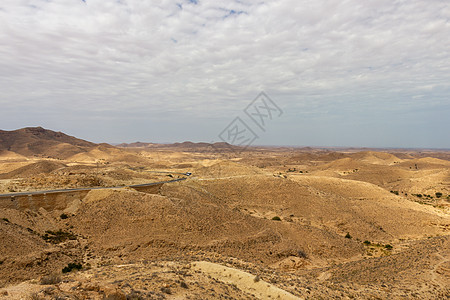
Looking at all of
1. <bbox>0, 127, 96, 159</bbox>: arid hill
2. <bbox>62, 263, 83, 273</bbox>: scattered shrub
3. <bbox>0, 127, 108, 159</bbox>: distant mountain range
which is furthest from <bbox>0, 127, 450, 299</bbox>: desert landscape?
<bbox>0, 127, 96, 159</bbox>: arid hill

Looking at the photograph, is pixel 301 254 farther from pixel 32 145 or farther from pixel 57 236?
pixel 32 145

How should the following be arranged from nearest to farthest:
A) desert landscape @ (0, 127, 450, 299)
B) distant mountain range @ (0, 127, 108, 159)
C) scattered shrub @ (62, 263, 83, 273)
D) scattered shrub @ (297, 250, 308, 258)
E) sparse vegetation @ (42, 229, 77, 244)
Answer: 1. desert landscape @ (0, 127, 450, 299)
2. scattered shrub @ (62, 263, 83, 273)
3. sparse vegetation @ (42, 229, 77, 244)
4. scattered shrub @ (297, 250, 308, 258)
5. distant mountain range @ (0, 127, 108, 159)

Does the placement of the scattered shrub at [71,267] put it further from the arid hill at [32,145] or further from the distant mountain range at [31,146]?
the arid hill at [32,145]

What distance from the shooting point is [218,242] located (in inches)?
891

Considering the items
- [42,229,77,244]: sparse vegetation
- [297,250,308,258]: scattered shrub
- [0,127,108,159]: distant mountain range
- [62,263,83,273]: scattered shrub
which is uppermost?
[0,127,108,159]: distant mountain range

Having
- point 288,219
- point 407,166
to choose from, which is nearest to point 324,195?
point 288,219

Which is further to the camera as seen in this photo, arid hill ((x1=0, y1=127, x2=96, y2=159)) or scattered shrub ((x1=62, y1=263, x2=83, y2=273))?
arid hill ((x1=0, y1=127, x2=96, y2=159))

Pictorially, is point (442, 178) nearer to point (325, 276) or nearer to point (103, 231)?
point (325, 276)

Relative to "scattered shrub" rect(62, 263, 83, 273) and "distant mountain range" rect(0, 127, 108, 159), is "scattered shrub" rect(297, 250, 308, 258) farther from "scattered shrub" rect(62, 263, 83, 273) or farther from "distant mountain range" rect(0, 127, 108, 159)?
"distant mountain range" rect(0, 127, 108, 159)

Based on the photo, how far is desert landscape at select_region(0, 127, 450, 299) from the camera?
12.1 m

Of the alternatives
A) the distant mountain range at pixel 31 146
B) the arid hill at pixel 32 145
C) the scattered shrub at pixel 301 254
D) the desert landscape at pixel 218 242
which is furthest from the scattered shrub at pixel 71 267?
the arid hill at pixel 32 145

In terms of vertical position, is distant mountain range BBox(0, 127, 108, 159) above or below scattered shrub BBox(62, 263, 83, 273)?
above

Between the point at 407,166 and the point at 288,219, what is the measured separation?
75793 mm

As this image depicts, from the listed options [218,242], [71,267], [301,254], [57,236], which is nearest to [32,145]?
[57,236]
